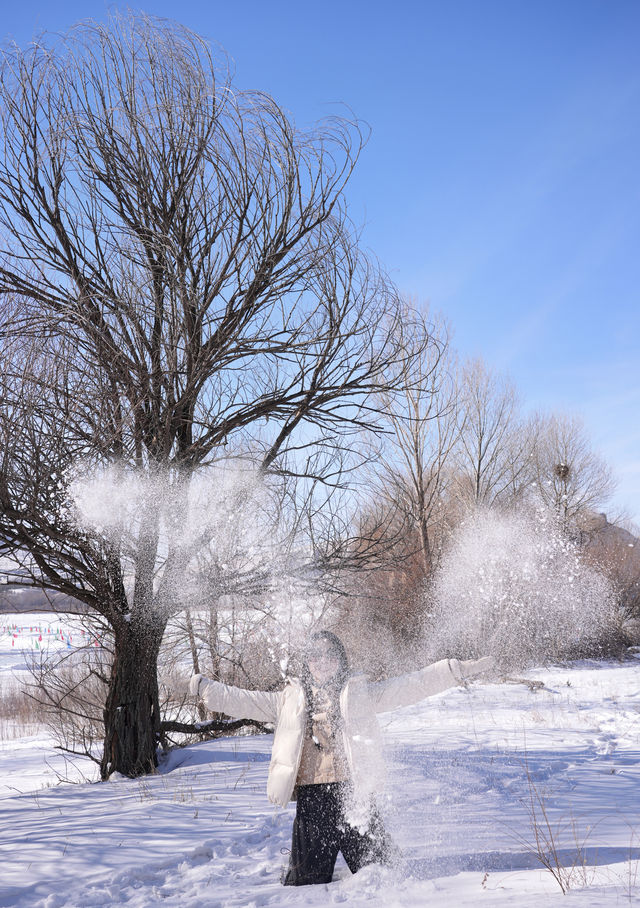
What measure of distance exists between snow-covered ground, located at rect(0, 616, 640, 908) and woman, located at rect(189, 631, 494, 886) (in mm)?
138

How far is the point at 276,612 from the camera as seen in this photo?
9.55 metres

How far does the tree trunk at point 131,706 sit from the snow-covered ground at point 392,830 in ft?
1.24

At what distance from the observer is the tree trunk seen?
6469 millimetres

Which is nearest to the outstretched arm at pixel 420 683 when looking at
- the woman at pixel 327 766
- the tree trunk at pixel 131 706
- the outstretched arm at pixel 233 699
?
the woman at pixel 327 766

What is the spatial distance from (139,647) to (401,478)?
1188 centimetres

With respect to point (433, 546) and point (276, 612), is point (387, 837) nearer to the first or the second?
point (276, 612)

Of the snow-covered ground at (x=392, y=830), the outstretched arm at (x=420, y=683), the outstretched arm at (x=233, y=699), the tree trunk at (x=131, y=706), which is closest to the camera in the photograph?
the snow-covered ground at (x=392, y=830)

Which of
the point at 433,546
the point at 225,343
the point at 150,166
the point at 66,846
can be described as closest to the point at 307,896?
the point at 66,846

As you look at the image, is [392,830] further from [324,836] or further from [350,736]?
[350,736]

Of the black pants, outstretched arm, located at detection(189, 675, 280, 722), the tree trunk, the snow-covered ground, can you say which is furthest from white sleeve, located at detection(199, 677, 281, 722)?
the tree trunk

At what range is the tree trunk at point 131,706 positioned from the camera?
21.2 feet

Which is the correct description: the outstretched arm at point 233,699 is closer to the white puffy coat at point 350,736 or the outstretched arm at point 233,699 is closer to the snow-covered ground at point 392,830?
the white puffy coat at point 350,736

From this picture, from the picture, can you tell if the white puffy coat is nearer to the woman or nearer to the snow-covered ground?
the woman

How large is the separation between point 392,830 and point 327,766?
1232 millimetres
